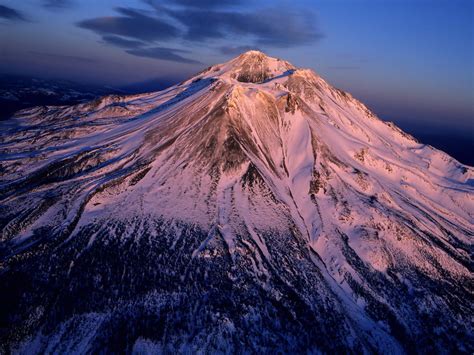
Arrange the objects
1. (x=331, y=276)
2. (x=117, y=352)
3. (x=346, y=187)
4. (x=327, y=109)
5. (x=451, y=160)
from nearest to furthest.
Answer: (x=117, y=352) → (x=331, y=276) → (x=346, y=187) → (x=327, y=109) → (x=451, y=160)

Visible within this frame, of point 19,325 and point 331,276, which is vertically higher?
point 331,276

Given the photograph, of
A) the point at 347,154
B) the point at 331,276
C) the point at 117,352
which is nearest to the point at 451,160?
the point at 347,154

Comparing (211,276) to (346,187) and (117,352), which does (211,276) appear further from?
(346,187)

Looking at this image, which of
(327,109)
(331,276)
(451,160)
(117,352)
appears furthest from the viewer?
(451,160)

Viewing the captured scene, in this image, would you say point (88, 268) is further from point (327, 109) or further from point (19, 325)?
point (327, 109)

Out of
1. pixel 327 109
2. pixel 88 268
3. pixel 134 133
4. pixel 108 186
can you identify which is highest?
pixel 327 109

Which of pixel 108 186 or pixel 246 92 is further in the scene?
pixel 246 92
